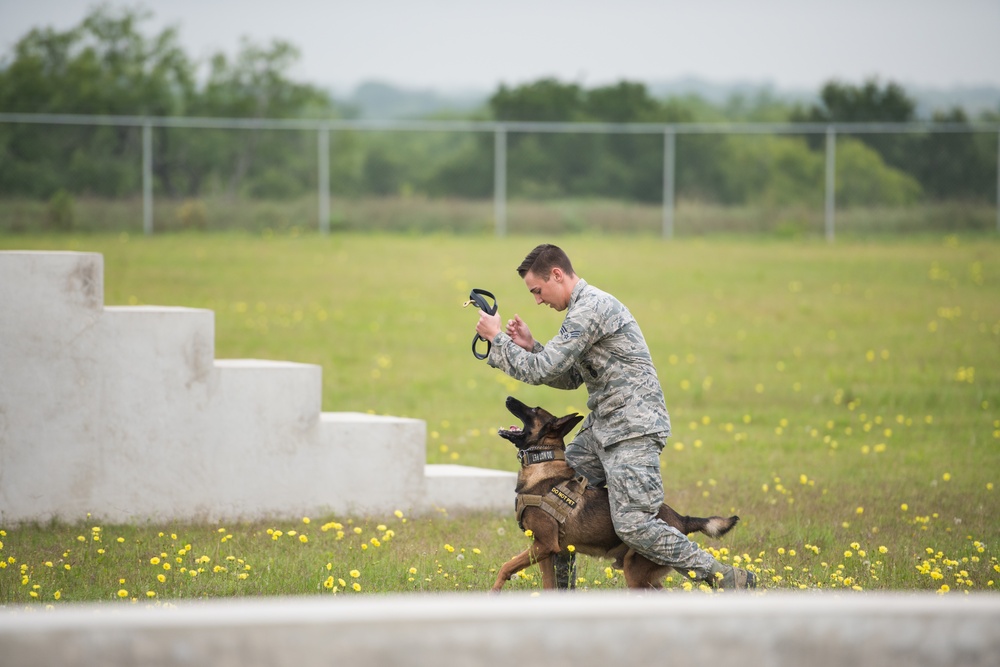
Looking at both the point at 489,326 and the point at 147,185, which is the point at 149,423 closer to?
the point at 489,326

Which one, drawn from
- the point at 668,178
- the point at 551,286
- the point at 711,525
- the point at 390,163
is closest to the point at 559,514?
the point at 711,525

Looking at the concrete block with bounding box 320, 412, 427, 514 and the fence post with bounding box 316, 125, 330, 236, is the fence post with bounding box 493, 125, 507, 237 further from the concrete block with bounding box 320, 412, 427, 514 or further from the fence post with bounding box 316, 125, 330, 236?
the concrete block with bounding box 320, 412, 427, 514

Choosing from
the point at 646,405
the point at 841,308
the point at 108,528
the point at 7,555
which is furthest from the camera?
the point at 841,308

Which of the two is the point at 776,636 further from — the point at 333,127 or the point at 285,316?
the point at 333,127

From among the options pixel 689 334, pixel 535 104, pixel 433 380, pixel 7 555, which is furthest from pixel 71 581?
pixel 535 104

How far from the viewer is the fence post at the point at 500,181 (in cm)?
2958

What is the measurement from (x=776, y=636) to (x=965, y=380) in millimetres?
13059

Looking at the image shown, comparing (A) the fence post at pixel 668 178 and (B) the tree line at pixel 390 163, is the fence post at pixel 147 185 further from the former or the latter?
(A) the fence post at pixel 668 178

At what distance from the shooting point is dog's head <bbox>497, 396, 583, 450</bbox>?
5.77 metres

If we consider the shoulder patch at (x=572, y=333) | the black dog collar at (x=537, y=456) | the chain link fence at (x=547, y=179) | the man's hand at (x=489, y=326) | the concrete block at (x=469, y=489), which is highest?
the chain link fence at (x=547, y=179)

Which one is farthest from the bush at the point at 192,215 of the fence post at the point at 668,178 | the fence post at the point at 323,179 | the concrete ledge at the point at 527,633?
the concrete ledge at the point at 527,633

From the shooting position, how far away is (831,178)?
2966 cm

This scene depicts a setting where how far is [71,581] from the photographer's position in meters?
6.20

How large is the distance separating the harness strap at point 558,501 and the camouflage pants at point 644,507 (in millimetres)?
188
